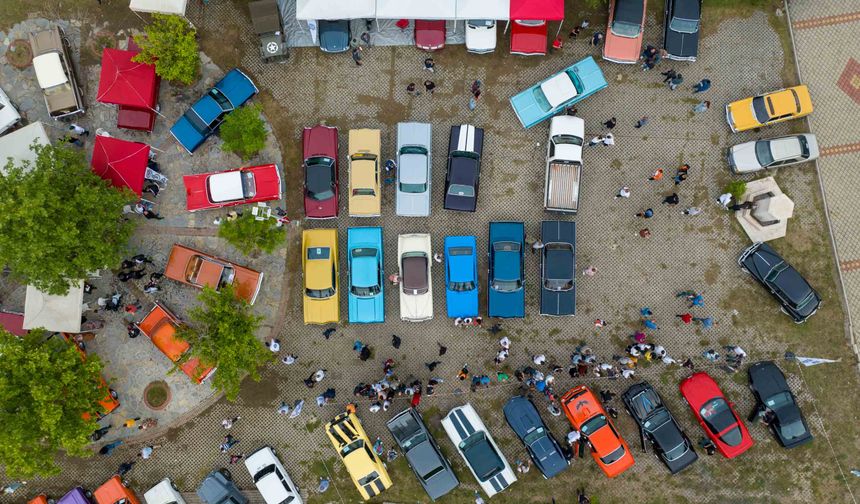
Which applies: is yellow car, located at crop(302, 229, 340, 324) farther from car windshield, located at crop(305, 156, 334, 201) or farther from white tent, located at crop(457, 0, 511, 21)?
white tent, located at crop(457, 0, 511, 21)

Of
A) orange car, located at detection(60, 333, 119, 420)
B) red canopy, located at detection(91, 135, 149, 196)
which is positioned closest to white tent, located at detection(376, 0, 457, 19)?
red canopy, located at detection(91, 135, 149, 196)

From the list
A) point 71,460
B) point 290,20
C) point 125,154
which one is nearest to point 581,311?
point 290,20

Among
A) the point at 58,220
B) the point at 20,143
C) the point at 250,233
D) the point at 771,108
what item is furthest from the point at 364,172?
the point at 771,108

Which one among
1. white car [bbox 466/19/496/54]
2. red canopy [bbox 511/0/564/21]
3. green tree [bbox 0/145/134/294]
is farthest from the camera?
white car [bbox 466/19/496/54]

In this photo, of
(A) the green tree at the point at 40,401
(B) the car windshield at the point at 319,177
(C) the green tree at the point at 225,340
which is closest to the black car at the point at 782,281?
(B) the car windshield at the point at 319,177

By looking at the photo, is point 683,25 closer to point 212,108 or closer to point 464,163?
point 464,163

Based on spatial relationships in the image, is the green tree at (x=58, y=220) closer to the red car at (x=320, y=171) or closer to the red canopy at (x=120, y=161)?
the red canopy at (x=120, y=161)

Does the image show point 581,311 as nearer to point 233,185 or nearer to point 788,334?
point 788,334
